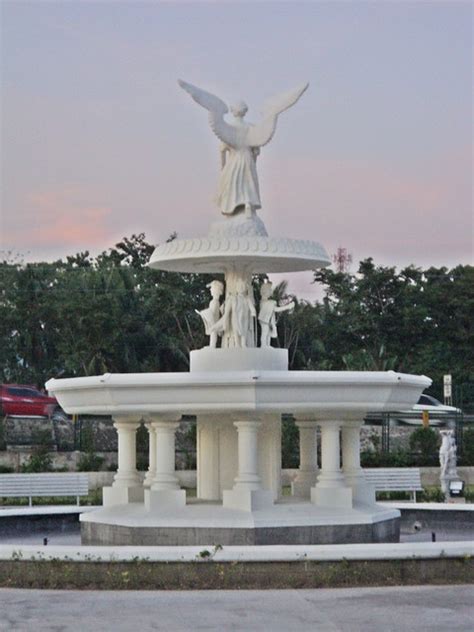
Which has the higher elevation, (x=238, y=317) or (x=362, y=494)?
(x=238, y=317)

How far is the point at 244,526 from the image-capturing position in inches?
595

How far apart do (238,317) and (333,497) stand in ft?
7.42

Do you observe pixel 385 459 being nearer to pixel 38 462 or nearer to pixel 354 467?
pixel 38 462

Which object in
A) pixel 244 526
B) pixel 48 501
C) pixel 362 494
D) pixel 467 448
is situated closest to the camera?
pixel 244 526

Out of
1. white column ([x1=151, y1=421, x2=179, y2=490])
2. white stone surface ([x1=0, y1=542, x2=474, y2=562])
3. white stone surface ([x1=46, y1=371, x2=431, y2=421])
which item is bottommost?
white stone surface ([x1=0, y1=542, x2=474, y2=562])

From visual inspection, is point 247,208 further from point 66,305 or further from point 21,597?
point 66,305

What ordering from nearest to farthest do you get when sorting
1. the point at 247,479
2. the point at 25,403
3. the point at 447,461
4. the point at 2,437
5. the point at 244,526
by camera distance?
the point at 244,526 → the point at 247,479 → the point at 447,461 → the point at 2,437 → the point at 25,403

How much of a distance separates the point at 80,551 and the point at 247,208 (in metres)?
4.94

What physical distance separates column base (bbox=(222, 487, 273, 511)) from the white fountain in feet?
0.03

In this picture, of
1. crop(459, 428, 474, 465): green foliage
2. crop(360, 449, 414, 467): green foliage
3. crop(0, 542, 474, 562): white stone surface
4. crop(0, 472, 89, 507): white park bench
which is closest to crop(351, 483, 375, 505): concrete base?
crop(0, 542, 474, 562): white stone surface

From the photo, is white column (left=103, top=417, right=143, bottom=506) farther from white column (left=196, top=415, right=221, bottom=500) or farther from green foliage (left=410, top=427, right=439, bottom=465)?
green foliage (left=410, top=427, right=439, bottom=465)

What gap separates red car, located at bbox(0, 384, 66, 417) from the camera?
1569 inches

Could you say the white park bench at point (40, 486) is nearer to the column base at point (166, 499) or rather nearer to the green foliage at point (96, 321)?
the column base at point (166, 499)

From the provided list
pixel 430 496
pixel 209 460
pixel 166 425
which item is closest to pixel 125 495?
pixel 209 460
